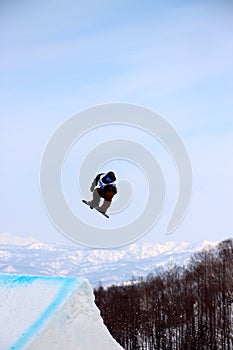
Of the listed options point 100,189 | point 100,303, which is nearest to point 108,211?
point 100,189

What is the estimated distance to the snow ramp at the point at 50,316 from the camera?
6219 mm

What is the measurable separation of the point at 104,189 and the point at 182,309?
43.4 meters

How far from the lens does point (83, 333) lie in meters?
6.48

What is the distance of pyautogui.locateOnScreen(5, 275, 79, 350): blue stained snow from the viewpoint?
6172 millimetres

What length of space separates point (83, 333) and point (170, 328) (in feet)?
138

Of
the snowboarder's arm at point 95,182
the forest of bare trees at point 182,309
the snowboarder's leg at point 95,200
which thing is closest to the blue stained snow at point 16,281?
the snowboarder's leg at point 95,200

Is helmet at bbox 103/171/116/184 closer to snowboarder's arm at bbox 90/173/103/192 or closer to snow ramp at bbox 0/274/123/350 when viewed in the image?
snowboarder's arm at bbox 90/173/103/192

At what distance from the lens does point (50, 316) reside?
20.8 feet

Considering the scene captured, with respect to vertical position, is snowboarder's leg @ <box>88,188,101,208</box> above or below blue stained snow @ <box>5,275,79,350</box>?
above

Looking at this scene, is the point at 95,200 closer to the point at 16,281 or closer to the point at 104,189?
the point at 104,189

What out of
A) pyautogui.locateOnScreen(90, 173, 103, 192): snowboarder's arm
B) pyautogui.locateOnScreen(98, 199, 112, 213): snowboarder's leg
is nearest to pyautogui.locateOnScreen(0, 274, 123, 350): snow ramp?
pyautogui.locateOnScreen(98, 199, 112, 213): snowboarder's leg

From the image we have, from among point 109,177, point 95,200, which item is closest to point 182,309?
point 95,200

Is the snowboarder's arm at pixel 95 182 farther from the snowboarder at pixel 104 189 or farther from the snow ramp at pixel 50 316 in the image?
the snow ramp at pixel 50 316

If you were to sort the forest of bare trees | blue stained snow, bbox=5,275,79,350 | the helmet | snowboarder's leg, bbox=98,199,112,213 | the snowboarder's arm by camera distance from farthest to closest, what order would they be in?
the forest of bare trees, snowboarder's leg, bbox=98,199,112,213, the snowboarder's arm, the helmet, blue stained snow, bbox=5,275,79,350
